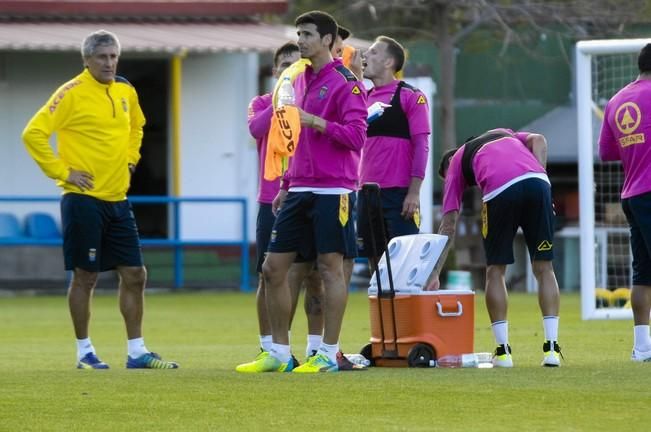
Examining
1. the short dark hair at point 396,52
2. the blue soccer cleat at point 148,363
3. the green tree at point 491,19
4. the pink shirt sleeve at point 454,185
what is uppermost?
the green tree at point 491,19

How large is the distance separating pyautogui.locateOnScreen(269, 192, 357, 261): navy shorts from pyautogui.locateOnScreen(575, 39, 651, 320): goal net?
17.1ft

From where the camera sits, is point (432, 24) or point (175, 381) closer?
point (175, 381)

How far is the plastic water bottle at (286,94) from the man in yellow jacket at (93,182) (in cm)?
158

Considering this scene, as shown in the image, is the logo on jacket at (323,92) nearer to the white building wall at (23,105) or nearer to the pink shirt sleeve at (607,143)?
the pink shirt sleeve at (607,143)

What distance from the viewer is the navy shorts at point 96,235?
1139cm

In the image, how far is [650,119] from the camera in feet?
36.6

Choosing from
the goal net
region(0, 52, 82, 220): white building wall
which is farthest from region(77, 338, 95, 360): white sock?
region(0, 52, 82, 220): white building wall

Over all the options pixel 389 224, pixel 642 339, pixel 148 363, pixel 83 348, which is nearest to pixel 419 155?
pixel 389 224

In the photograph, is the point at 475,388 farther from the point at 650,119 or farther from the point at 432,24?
the point at 432,24

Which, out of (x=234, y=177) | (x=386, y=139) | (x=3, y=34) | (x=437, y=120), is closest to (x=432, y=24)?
(x=437, y=120)

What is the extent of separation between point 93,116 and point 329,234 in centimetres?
214

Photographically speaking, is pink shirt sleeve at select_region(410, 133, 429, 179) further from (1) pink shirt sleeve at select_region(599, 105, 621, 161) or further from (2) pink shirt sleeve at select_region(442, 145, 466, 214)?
(1) pink shirt sleeve at select_region(599, 105, 621, 161)

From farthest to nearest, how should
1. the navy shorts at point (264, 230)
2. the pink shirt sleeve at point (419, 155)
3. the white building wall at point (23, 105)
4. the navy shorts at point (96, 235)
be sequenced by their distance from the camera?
the white building wall at point (23, 105), the navy shorts at point (264, 230), the pink shirt sleeve at point (419, 155), the navy shorts at point (96, 235)

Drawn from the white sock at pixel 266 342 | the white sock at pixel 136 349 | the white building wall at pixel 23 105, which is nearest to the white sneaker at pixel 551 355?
the white sock at pixel 266 342
